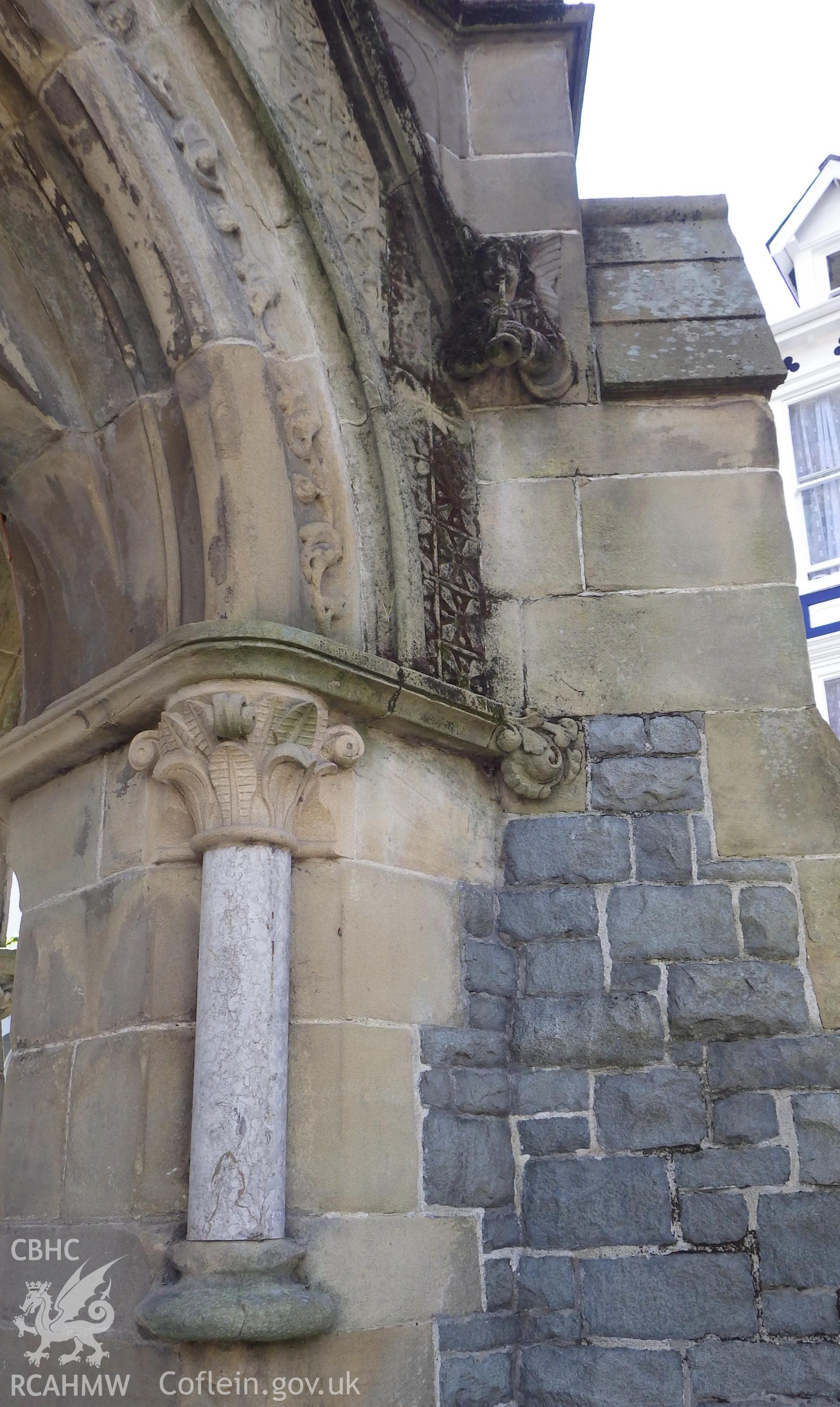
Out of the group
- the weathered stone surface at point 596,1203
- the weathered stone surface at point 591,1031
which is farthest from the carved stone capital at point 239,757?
the weathered stone surface at point 596,1203

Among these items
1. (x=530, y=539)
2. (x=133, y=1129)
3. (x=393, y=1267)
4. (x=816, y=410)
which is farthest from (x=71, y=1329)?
(x=816, y=410)

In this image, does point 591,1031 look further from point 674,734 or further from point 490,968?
point 674,734

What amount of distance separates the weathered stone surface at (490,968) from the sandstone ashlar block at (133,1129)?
0.76 metres

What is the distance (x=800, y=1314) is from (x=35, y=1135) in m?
1.81

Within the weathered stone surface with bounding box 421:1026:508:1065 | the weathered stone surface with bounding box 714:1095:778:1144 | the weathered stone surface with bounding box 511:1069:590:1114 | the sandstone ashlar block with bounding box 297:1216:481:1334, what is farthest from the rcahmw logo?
the weathered stone surface with bounding box 714:1095:778:1144

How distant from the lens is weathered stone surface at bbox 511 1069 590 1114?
125 inches

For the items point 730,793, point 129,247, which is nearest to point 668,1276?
point 730,793

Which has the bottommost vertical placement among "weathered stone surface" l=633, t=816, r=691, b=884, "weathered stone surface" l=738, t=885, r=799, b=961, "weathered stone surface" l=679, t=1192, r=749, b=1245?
"weathered stone surface" l=679, t=1192, r=749, b=1245

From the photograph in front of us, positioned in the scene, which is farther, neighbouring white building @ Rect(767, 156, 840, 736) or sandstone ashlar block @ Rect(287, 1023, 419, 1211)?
neighbouring white building @ Rect(767, 156, 840, 736)

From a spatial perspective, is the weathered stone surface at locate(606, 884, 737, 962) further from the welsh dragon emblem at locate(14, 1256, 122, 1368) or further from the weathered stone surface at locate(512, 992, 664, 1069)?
the welsh dragon emblem at locate(14, 1256, 122, 1368)

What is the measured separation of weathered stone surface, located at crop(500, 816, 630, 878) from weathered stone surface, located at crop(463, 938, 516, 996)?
211 millimetres

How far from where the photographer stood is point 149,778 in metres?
3.04

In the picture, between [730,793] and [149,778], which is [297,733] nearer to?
[149,778]

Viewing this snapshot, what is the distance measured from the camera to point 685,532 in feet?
12.3
